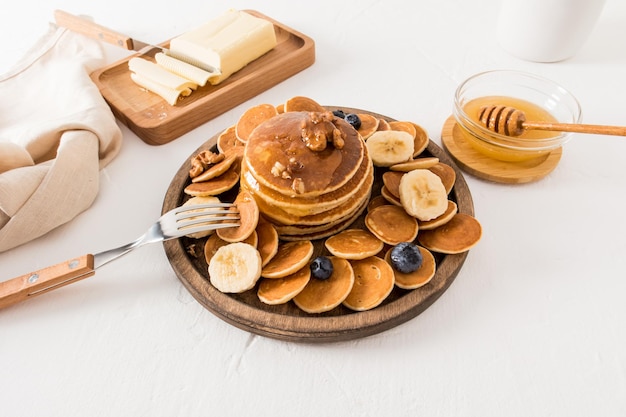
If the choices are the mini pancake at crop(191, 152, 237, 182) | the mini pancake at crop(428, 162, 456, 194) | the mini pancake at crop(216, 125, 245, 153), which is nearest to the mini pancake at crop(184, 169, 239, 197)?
the mini pancake at crop(191, 152, 237, 182)

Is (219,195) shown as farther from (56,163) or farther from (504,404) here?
(504,404)

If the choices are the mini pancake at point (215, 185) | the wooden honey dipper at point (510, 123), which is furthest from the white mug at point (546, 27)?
the mini pancake at point (215, 185)

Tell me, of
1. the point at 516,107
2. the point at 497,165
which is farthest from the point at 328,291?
the point at 516,107

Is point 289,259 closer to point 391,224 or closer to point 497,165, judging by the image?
point 391,224

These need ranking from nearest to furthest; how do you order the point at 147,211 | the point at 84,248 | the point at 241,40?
the point at 84,248, the point at 147,211, the point at 241,40

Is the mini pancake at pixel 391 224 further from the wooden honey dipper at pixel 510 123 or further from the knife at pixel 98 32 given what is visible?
the knife at pixel 98 32

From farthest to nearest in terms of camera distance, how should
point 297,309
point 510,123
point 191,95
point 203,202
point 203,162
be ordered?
point 191,95
point 510,123
point 203,162
point 203,202
point 297,309

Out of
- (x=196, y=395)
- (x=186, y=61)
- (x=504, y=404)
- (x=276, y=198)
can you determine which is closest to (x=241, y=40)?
(x=186, y=61)
